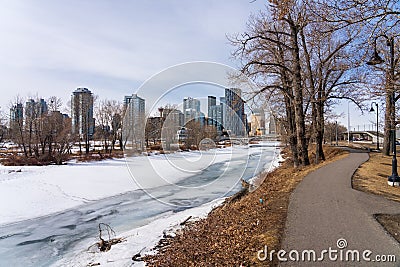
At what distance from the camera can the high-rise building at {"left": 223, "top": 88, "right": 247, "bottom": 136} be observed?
555 inches

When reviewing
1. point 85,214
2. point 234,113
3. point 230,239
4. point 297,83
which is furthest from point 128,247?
point 297,83

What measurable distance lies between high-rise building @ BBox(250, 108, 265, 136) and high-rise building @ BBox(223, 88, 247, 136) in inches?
44.0

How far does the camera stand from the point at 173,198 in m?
13.8

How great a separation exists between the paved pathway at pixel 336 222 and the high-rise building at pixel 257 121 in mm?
7411

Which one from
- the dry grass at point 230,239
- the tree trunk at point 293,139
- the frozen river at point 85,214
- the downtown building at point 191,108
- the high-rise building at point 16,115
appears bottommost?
the frozen river at point 85,214

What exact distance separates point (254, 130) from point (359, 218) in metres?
12.6

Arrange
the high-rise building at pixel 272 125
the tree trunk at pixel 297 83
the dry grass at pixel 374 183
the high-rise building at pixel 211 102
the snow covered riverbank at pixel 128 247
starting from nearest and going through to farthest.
Result: the snow covered riverbank at pixel 128 247 < the dry grass at pixel 374 183 < the high-rise building at pixel 211 102 < the tree trunk at pixel 297 83 < the high-rise building at pixel 272 125

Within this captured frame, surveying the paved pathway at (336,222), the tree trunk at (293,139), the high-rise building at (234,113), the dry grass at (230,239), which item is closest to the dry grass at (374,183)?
the paved pathway at (336,222)

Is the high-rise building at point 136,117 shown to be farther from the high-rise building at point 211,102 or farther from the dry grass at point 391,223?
the dry grass at point 391,223

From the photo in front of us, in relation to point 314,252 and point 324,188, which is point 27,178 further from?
point 314,252

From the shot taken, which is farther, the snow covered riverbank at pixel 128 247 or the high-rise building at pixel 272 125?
the high-rise building at pixel 272 125

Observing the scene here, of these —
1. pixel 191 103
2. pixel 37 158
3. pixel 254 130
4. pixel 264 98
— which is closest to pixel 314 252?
pixel 191 103

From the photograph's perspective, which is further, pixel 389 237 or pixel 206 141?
pixel 206 141

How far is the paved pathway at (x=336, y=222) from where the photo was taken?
4.75 m
